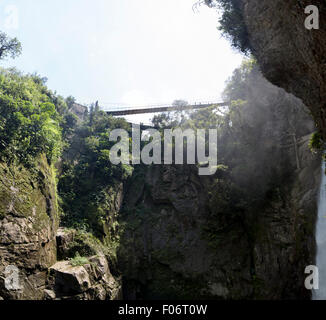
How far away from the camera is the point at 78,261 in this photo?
12617 mm

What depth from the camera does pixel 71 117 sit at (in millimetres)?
23203

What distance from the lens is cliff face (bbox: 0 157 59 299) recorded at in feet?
30.8

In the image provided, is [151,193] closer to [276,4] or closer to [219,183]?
[219,183]

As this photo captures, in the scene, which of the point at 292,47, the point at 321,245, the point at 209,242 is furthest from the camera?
the point at 209,242

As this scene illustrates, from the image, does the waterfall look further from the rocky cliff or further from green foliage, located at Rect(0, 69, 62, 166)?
green foliage, located at Rect(0, 69, 62, 166)

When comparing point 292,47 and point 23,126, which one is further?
point 23,126

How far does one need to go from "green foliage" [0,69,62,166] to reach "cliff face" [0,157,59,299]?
2.53ft

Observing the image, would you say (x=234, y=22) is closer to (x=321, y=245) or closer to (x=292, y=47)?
(x=292, y=47)

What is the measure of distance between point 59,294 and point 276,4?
13747 mm

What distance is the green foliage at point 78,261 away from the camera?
12420mm

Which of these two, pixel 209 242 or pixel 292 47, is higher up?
pixel 292 47

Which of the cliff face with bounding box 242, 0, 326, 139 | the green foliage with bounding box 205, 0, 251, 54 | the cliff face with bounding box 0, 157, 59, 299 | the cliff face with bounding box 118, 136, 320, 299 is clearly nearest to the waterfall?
the cliff face with bounding box 118, 136, 320, 299

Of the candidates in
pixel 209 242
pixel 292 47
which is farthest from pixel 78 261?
Answer: pixel 292 47

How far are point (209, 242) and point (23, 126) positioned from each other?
1318 centimetres
